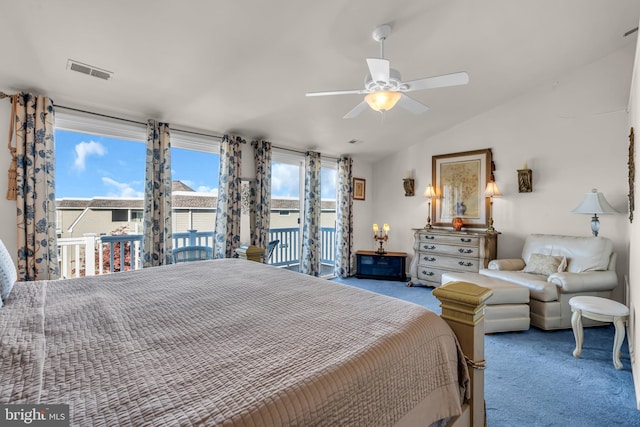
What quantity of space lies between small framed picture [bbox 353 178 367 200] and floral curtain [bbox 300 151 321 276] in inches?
43.0

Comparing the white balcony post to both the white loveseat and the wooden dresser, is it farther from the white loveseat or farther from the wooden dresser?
the white loveseat

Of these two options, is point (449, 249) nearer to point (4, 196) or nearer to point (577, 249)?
point (577, 249)

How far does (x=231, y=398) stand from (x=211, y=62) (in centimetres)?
280

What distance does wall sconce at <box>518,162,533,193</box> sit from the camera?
4.36 m

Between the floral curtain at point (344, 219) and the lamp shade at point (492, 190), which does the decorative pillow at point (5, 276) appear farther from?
Result: the lamp shade at point (492, 190)

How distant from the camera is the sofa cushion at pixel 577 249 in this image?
3461mm

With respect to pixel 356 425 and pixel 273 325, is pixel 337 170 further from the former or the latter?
pixel 356 425

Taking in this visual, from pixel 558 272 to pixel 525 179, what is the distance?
58.6 inches

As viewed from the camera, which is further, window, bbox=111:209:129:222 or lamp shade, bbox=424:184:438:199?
lamp shade, bbox=424:184:438:199

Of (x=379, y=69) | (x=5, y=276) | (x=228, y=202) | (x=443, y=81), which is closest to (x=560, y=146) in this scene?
(x=443, y=81)

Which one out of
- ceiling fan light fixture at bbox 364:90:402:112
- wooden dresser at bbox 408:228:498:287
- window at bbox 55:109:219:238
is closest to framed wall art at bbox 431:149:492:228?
wooden dresser at bbox 408:228:498:287

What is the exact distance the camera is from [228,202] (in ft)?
13.2

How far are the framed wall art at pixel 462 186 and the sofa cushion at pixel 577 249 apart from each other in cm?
89

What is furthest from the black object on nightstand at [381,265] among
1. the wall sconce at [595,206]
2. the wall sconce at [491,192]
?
the wall sconce at [595,206]
